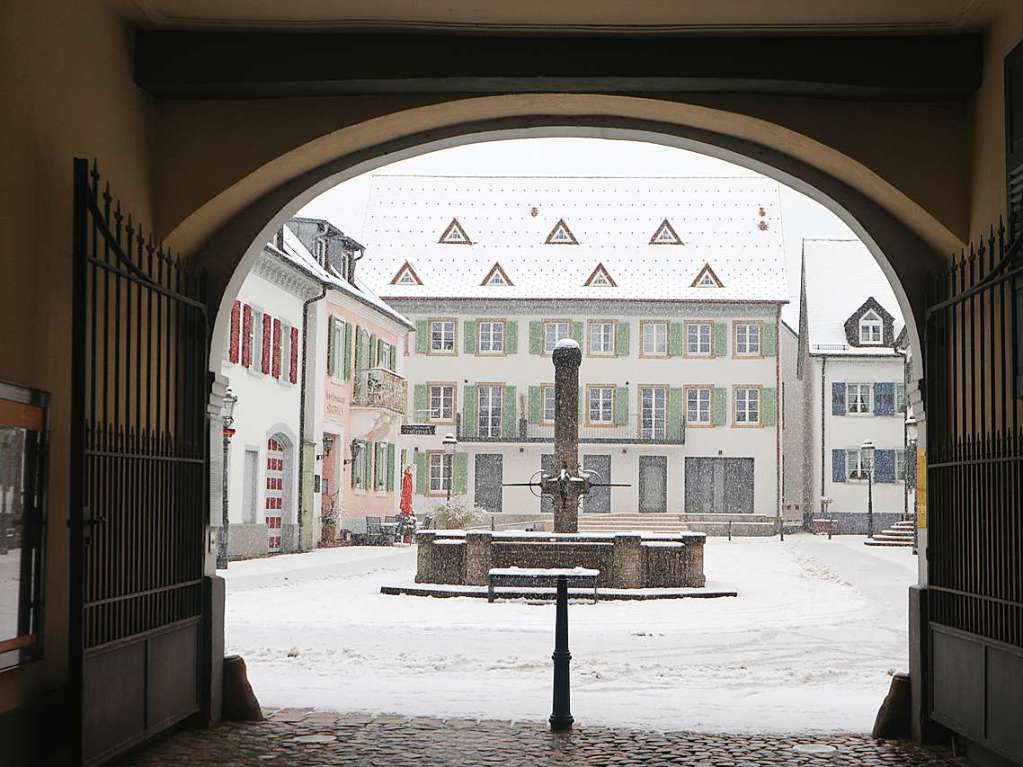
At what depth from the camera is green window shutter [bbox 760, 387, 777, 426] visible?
49.1 meters

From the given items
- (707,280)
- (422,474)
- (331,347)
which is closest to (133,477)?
(331,347)

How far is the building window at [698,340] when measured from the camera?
164ft

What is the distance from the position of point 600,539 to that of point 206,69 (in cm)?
1401

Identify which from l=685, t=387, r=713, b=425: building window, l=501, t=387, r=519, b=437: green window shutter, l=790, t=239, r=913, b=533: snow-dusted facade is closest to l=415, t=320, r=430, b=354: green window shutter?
l=501, t=387, r=519, b=437: green window shutter

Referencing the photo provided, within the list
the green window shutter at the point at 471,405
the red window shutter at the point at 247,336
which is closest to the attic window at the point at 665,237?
the green window shutter at the point at 471,405

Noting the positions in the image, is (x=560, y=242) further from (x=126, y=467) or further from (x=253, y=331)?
(x=126, y=467)

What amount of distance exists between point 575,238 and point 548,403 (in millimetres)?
6342

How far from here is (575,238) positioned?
52375 millimetres

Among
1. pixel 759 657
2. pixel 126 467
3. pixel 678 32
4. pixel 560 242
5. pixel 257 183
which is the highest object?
pixel 560 242

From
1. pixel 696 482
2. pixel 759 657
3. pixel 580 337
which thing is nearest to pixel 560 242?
pixel 580 337

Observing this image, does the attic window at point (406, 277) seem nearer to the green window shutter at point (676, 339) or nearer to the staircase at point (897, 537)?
the green window shutter at point (676, 339)

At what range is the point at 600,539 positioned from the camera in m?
21.1

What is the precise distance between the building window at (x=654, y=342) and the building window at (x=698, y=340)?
29.4 inches

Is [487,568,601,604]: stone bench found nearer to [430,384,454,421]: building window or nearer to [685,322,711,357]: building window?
[430,384,454,421]: building window
